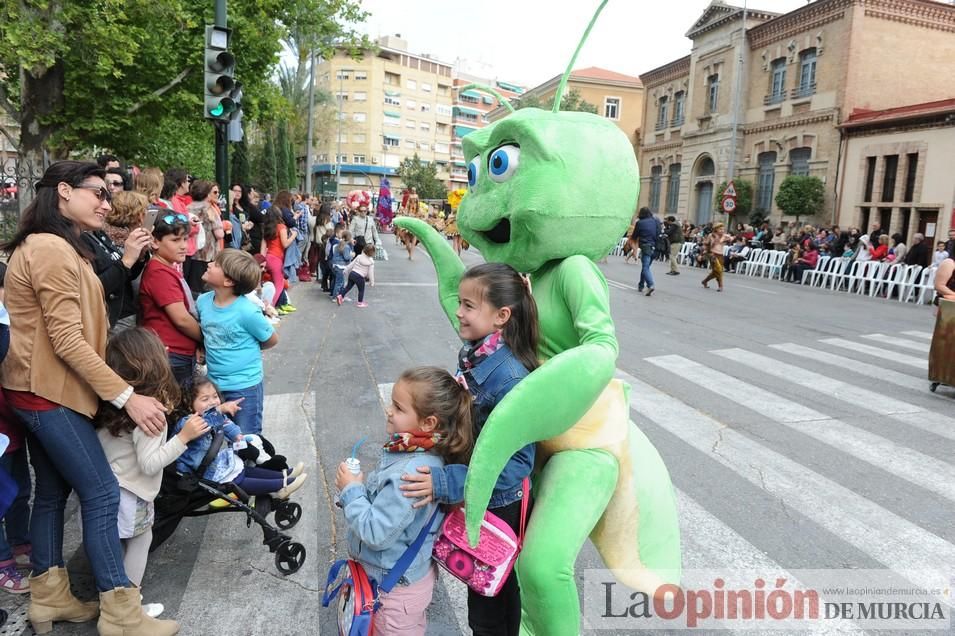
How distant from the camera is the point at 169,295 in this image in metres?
3.51

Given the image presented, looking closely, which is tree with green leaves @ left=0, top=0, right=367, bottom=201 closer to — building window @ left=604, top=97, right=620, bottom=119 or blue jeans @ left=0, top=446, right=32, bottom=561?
blue jeans @ left=0, top=446, right=32, bottom=561

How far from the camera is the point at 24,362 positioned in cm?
249

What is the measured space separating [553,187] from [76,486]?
2.17 m

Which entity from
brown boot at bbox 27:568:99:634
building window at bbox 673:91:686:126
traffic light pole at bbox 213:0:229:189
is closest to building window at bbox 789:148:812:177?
building window at bbox 673:91:686:126

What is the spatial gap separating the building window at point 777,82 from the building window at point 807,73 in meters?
0.82

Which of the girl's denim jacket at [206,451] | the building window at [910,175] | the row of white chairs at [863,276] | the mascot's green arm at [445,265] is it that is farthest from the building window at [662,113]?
the girl's denim jacket at [206,451]

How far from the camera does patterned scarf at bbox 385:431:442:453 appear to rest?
6.90ft

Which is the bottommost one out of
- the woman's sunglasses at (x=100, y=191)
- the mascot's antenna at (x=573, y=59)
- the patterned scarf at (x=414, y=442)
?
the patterned scarf at (x=414, y=442)

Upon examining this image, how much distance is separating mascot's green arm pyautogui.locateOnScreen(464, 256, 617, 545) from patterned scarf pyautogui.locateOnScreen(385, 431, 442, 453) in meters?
0.23

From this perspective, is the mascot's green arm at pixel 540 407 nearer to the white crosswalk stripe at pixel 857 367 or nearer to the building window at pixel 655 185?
the white crosswalk stripe at pixel 857 367

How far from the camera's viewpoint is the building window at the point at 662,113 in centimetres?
3497

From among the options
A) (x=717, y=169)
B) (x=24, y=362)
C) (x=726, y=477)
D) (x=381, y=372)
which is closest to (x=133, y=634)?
(x=24, y=362)

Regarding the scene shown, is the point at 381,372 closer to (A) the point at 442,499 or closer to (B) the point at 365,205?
(A) the point at 442,499

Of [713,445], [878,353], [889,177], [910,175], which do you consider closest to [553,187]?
[713,445]
